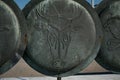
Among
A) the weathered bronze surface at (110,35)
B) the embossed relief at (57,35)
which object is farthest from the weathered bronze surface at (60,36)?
the weathered bronze surface at (110,35)

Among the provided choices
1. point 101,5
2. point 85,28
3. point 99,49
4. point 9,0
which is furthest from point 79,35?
point 9,0

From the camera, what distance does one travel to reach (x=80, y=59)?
6.37ft

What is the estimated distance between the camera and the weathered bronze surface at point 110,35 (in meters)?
2.08

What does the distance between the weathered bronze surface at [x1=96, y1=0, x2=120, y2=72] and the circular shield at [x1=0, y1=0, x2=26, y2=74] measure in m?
0.60

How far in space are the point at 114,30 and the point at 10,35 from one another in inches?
29.9

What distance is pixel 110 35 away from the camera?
83.0 inches

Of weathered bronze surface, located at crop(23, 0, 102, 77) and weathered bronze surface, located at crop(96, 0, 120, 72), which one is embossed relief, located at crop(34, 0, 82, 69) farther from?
weathered bronze surface, located at crop(96, 0, 120, 72)

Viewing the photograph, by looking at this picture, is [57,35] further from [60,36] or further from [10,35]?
[10,35]

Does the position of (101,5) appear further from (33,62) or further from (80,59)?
(33,62)

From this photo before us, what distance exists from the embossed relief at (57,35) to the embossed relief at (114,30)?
310 mm

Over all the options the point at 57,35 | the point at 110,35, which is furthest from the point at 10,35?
the point at 110,35

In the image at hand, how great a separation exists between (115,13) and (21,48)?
2.44 feet

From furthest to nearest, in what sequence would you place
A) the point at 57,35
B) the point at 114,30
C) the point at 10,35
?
the point at 114,30, the point at 57,35, the point at 10,35

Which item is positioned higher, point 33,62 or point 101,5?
point 101,5
